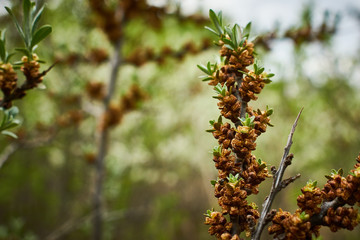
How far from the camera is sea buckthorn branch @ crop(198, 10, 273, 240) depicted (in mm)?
762

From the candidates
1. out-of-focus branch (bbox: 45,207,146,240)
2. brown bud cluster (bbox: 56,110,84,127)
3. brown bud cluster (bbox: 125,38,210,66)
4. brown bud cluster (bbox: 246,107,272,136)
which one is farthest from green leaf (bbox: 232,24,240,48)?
brown bud cluster (bbox: 56,110,84,127)

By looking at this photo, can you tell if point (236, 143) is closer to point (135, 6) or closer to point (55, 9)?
point (135, 6)

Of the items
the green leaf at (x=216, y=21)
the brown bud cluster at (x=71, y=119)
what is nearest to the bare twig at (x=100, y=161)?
the brown bud cluster at (x=71, y=119)

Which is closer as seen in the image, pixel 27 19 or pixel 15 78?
pixel 27 19

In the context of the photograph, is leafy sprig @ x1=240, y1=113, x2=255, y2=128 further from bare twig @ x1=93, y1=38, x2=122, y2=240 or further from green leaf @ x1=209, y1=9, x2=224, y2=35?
bare twig @ x1=93, y1=38, x2=122, y2=240

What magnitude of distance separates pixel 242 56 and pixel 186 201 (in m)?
12.0

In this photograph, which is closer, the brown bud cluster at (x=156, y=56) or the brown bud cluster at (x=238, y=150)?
the brown bud cluster at (x=238, y=150)

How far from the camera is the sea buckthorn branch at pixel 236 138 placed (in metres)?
0.76

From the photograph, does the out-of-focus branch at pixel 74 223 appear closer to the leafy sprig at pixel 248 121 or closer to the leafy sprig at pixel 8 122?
the leafy sprig at pixel 8 122

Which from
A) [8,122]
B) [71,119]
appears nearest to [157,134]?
[71,119]

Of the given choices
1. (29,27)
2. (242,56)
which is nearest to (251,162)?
(242,56)

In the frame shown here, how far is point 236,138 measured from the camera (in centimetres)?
78

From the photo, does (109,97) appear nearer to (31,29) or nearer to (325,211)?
(31,29)

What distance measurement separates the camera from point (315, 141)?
699 centimetres
